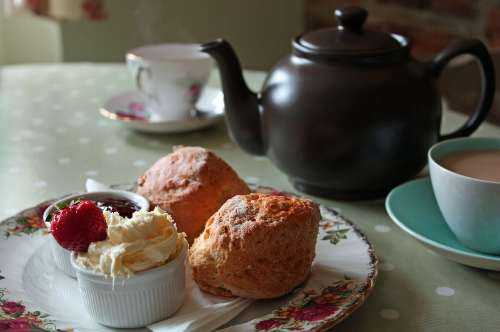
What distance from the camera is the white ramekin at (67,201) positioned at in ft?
2.47

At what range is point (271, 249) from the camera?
69 cm

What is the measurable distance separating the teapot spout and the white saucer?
14 cm

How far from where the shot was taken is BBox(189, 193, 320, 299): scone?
683 mm

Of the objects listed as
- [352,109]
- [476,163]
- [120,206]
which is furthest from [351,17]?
[120,206]

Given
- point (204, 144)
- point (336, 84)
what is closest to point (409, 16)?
point (204, 144)

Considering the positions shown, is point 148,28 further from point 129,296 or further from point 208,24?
point 129,296

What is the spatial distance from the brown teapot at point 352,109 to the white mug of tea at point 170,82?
0.96 ft

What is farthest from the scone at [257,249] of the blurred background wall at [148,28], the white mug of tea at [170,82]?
the blurred background wall at [148,28]

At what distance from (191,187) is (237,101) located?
24 cm

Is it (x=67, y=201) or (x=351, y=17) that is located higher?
(x=351, y=17)

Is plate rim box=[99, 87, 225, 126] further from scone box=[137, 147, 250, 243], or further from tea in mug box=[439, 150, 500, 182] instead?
tea in mug box=[439, 150, 500, 182]

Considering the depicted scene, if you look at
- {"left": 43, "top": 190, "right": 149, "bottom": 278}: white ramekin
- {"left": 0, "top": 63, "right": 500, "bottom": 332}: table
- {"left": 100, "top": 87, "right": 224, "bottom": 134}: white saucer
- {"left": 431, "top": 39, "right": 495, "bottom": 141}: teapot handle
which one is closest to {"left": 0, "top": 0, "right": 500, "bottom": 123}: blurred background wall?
{"left": 0, "top": 63, "right": 500, "bottom": 332}: table

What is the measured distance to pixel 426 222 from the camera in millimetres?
872

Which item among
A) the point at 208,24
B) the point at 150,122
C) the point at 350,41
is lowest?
the point at 208,24
